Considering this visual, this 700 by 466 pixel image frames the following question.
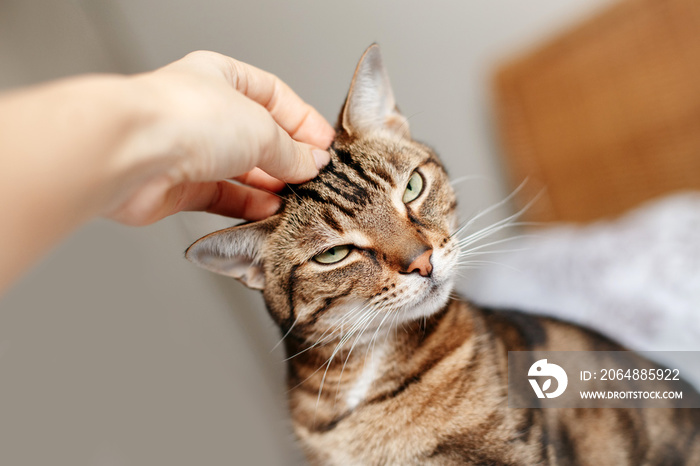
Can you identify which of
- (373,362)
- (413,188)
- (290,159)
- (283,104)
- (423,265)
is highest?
(283,104)

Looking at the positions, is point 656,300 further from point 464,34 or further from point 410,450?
point 464,34

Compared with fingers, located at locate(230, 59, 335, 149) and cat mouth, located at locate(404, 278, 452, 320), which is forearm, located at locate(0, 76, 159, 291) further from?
cat mouth, located at locate(404, 278, 452, 320)

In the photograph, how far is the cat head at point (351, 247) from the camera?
0.72 meters

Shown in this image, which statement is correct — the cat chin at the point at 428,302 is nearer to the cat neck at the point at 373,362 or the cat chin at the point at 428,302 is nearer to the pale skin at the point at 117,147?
the cat neck at the point at 373,362

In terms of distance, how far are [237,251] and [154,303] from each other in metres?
0.30

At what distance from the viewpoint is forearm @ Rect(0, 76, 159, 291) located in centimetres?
35

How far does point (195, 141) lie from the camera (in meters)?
0.48

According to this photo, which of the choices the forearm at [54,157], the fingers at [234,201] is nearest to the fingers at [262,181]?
the fingers at [234,201]

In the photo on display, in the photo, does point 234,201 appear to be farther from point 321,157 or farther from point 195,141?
point 195,141

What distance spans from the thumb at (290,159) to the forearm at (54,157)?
0.67 feet

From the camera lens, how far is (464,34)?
1.75 metres

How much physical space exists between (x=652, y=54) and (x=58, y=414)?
2.09 meters

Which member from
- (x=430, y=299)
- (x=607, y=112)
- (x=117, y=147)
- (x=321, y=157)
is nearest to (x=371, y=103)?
(x=321, y=157)

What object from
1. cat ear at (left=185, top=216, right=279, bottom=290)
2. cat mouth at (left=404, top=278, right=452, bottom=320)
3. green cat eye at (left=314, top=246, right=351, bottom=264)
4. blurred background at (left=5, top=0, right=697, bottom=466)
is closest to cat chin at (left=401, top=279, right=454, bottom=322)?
cat mouth at (left=404, top=278, right=452, bottom=320)
